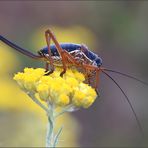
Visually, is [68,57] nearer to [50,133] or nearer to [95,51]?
[50,133]

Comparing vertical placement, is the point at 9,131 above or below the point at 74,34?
below

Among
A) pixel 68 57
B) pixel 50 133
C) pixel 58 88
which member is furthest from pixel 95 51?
pixel 50 133

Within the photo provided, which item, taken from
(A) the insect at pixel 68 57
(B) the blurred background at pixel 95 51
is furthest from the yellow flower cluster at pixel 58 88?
(B) the blurred background at pixel 95 51

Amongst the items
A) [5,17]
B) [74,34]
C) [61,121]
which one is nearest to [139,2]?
[5,17]

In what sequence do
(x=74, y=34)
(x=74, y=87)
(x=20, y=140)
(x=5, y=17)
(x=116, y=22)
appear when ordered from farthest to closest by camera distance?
(x=5, y=17) < (x=116, y=22) < (x=74, y=34) < (x=20, y=140) < (x=74, y=87)

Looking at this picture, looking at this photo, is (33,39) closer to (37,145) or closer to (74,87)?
(37,145)

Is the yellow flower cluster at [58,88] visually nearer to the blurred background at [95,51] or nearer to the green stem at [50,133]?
the green stem at [50,133]

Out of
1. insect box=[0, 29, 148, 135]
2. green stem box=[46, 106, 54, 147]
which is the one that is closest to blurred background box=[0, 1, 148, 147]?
insect box=[0, 29, 148, 135]

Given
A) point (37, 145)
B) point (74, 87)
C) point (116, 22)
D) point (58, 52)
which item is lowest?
point (37, 145)
